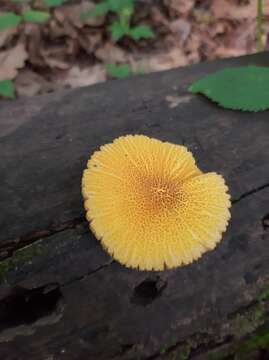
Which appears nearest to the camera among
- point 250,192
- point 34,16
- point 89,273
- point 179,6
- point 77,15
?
point 89,273

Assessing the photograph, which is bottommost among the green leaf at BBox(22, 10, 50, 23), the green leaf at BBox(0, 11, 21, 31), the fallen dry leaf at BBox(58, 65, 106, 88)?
the fallen dry leaf at BBox(58, 65, 106, 88)

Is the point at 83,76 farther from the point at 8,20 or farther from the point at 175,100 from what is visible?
the point at 175,100

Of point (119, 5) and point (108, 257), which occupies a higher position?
point (119, 5)

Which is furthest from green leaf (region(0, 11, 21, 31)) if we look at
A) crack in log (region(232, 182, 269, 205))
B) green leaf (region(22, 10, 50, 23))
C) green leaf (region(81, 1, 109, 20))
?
crack in log (region(232, 182, 269, 205))

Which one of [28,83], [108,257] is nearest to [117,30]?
[28,83]

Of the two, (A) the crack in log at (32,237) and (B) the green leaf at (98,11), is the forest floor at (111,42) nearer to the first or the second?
(B) the green leaf at (98,11)

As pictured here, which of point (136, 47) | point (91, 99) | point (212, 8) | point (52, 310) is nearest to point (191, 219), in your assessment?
point (52, 310)

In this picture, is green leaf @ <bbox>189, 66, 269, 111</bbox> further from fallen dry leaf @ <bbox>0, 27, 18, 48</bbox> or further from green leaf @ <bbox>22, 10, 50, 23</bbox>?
fallen dry leaf @ <bbox>0, 27, 18, 48</bbox>
